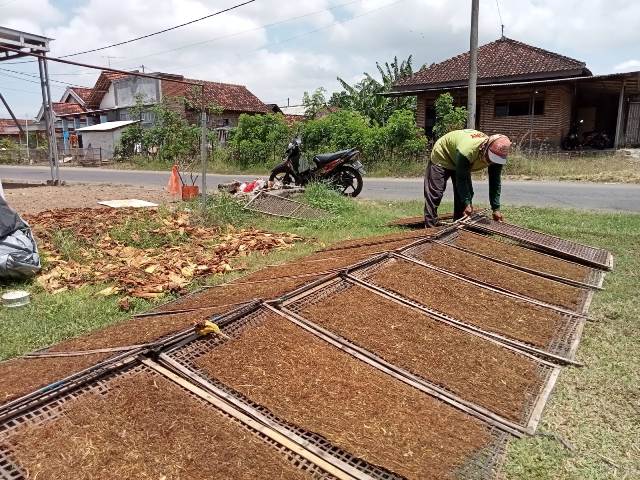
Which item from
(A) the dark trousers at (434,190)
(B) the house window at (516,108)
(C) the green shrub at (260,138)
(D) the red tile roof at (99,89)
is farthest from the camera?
(D) the red tile roof at (99,89)

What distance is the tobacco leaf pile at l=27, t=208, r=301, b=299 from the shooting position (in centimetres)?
495

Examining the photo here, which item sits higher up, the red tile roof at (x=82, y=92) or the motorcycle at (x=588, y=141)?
the red tile roof at (x=82, y=92)

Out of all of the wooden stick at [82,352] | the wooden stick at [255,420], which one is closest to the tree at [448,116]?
the wooden stick at [82,352]

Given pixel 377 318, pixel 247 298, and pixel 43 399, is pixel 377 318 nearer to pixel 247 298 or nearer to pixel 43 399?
pixel 247 298

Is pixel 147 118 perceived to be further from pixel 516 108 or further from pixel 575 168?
pixel 575 168

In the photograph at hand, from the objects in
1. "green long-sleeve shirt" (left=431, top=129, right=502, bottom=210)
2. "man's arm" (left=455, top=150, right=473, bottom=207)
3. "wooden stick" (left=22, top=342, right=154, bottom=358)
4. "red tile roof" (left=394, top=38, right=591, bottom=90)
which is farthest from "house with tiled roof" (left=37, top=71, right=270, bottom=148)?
"wooden stick" (left=22, top=342, right=154, bottom=358)

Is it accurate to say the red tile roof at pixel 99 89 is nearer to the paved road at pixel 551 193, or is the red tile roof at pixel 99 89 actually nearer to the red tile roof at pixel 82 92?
the red tile roof at pixel 82 92

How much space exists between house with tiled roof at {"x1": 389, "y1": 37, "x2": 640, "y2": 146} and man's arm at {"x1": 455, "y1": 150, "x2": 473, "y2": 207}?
47.9 feet

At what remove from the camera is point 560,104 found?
1903cm

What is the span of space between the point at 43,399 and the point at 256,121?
1770 cm

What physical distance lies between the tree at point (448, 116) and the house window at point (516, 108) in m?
4.52

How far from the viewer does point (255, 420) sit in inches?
83.7

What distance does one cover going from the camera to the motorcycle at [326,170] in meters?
10.0

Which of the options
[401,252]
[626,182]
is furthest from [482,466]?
[626,182]
